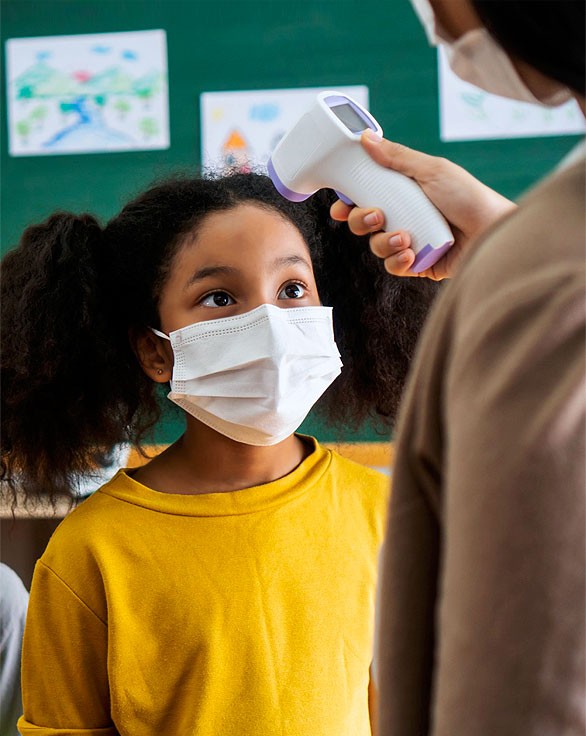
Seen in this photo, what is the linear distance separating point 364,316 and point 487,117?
4.21 feet

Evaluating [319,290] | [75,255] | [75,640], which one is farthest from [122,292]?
[75,640]

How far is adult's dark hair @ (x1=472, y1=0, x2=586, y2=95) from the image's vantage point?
0.41 metres

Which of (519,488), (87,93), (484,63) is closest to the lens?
(519,488)

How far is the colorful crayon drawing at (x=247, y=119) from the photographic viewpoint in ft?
8.08

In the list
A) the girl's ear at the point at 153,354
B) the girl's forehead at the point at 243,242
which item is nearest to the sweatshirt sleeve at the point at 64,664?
the girl's ear at the point at 153,354

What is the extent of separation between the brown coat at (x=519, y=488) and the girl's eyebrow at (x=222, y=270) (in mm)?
712

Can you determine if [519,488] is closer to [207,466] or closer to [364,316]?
[207,466]

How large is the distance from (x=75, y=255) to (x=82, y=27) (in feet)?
5.04

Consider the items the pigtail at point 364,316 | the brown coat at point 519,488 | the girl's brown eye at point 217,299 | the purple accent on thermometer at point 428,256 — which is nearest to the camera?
the brown coat at point 519,488

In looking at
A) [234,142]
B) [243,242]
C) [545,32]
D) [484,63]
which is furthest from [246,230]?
[234,142]

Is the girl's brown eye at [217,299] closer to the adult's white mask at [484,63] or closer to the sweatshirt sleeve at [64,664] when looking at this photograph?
the sweatshirt sleeve at [64,664]

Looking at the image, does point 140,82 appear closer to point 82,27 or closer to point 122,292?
point 82,27

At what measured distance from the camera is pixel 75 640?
999mm

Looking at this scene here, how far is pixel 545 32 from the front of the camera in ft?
1.36
